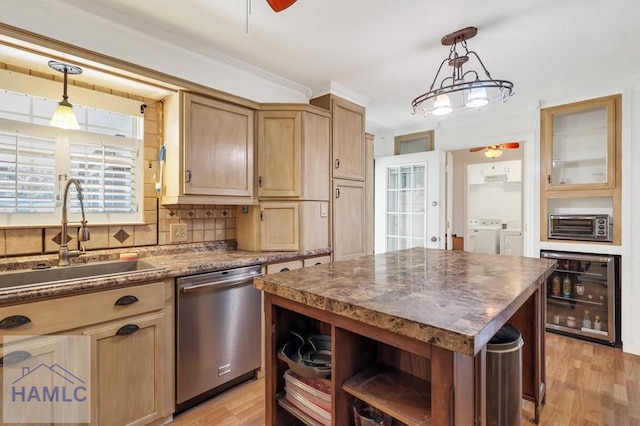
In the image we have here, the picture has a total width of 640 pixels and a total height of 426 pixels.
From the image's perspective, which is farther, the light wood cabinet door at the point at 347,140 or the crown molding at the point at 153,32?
the light wood cabinet door at the point at 347,140

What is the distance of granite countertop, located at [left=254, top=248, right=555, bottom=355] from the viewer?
0.79 m

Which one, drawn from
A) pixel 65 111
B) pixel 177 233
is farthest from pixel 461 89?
pixel 65 111

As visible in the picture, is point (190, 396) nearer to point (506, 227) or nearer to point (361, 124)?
point (361, 124)

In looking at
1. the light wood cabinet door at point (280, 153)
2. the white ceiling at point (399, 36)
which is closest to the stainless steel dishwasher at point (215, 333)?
the light wood cabinet door at point (280, 153)

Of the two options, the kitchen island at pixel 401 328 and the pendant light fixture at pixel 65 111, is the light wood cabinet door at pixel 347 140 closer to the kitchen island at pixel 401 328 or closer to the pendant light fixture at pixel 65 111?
the kitchen island at pixel 401 328

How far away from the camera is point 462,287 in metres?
1.19

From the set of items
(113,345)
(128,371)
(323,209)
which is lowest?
(128,371)

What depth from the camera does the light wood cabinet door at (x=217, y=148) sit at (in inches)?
83.6

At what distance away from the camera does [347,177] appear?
302 cm

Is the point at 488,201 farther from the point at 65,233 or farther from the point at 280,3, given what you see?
the point at 65,233

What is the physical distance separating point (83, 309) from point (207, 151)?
4.00 ft

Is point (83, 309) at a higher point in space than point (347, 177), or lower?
lower

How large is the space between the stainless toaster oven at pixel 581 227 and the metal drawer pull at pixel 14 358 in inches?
160

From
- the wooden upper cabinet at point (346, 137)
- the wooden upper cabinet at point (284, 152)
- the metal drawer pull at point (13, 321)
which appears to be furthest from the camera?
the wooden upper cabinet at point (346, 137)
